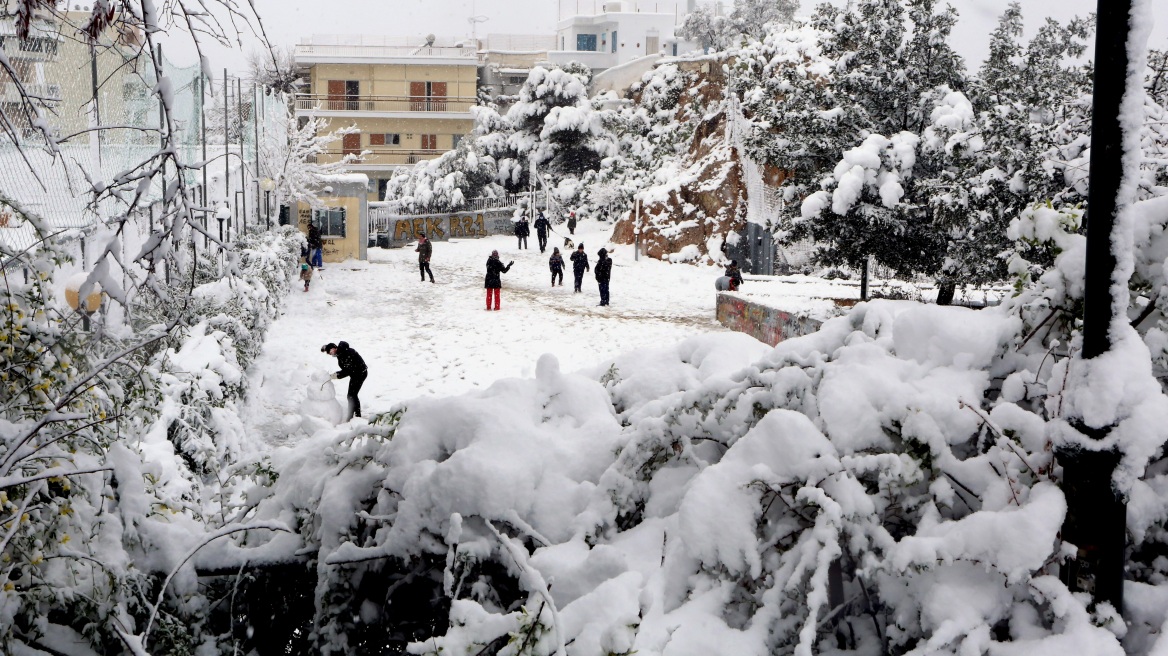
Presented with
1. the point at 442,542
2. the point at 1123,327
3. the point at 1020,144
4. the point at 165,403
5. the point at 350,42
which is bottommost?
the point at 165,403

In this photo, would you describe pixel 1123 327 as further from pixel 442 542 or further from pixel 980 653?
pixel 442 542

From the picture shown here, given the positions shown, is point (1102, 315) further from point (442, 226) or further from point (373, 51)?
point (373, 51)

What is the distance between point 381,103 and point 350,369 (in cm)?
4328

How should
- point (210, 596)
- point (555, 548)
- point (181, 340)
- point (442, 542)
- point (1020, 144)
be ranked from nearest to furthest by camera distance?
point (555, 548), point (442, 542), point (210, 596), point (181, 340), point (1020, 144)

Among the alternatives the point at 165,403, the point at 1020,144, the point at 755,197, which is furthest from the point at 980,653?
the point at 755,197

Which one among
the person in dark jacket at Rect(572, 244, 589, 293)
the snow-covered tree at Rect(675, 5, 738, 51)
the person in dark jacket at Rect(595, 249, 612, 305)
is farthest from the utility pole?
the snow-covered tree at Rect(675, 5, 738, 51)

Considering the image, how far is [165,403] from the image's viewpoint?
8242mm

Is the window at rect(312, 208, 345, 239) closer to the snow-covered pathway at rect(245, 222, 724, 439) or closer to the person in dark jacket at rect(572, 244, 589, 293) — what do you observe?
the snow-covered pathway at rect(245, 222, 724, 439)

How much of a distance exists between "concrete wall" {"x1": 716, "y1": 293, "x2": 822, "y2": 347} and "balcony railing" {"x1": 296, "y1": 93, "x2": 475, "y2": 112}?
35396mm

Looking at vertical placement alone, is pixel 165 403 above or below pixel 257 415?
above

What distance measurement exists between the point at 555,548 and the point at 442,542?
445mm

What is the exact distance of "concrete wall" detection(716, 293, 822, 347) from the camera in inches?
670

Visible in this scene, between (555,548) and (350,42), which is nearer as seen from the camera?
(555,548)

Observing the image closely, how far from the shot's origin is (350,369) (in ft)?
42.2
